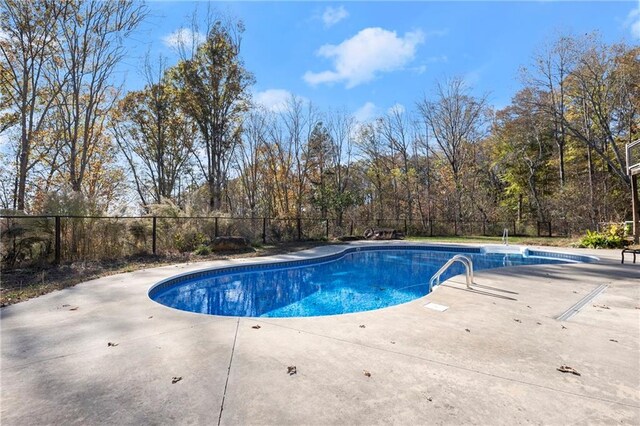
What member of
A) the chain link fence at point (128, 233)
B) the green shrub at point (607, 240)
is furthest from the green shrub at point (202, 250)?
the green shrub at point (607, 240)

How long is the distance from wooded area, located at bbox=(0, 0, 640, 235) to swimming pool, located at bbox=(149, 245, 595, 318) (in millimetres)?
3626

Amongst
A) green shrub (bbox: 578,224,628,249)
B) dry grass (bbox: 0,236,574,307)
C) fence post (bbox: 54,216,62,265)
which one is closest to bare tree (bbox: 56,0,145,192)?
fence post (bbox: 54,216,62,265)

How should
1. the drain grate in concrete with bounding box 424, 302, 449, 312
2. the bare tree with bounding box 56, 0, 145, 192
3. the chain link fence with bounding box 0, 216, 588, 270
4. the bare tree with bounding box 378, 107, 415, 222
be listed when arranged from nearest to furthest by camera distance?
1. the drain grate in concrete with bounding box 424, 302, 449, 312
2. the chain link fence with bounding box 0, 216, 588, 270
3. the bare tree with bounding box 56, 0, 145, 192
4. the bare tree with bounding box 378, 107, 415, 222

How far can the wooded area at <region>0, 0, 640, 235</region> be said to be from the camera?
32.2 feet

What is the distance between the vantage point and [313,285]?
652 centimetres

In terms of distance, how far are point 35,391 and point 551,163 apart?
24118 mm

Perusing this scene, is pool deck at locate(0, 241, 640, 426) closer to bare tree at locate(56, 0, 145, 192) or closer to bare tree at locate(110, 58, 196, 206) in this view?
bare tree at locate(56, 0, 145, 192)

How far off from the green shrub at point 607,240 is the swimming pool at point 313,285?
1.53 metres

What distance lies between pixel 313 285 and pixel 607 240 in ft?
32.2

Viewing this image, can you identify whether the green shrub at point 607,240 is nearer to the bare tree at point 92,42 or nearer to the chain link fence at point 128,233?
the chain link fence at point 128,233

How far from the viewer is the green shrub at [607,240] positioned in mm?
9695

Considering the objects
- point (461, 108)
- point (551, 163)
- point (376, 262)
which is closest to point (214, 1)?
point (376, 262)

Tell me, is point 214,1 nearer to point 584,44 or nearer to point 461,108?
point 461,108

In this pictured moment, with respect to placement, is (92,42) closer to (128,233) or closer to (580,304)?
(128,233)
